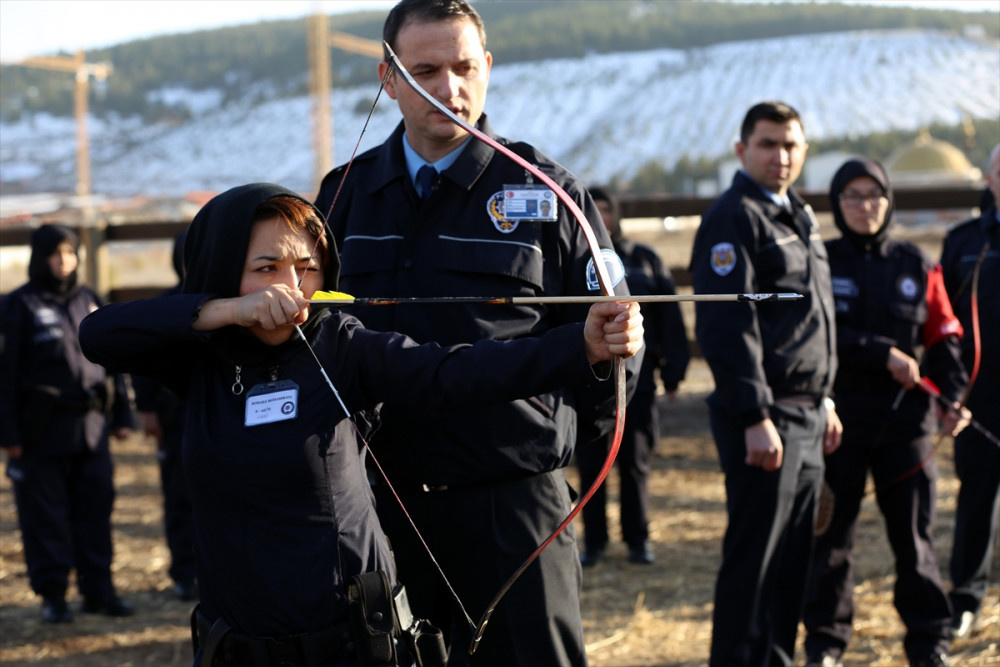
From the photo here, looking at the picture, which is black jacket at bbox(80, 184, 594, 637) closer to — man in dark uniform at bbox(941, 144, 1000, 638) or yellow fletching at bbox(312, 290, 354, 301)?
yellow fletching at bbox(312, 290, 354, 301)

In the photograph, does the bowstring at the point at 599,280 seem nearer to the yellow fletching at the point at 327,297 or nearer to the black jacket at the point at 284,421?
the black jacket at the point at 284,421

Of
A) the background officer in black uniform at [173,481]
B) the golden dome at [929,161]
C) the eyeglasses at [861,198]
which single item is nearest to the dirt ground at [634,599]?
the background officer in black uniform at [173,481]

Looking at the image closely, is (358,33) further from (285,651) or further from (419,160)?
(285,651)

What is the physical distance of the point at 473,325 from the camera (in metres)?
2.58

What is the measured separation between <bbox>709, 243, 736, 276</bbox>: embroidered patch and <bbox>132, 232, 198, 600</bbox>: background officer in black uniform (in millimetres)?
2970

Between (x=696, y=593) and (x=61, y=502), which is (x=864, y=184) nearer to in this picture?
→ (x=696, y=593)

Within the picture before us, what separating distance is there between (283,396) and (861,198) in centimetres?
293

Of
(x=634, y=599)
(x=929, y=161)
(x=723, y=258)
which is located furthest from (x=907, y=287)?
(x=929, y=161)

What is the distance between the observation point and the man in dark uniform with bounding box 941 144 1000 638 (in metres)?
4.60

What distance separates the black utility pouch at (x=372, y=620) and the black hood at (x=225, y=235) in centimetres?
62

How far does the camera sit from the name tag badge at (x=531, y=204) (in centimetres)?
264

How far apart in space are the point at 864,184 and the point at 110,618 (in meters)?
3.92

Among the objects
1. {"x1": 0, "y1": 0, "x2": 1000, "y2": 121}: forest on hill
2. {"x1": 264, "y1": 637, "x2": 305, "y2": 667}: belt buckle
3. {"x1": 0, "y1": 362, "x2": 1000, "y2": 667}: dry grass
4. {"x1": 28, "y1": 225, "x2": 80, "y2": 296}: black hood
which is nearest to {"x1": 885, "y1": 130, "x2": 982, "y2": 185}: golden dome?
{"x1": 0, "y1": 362, "x2": 1000, "y2": 667}: dry grass

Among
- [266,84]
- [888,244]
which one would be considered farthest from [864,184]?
[266,84]
